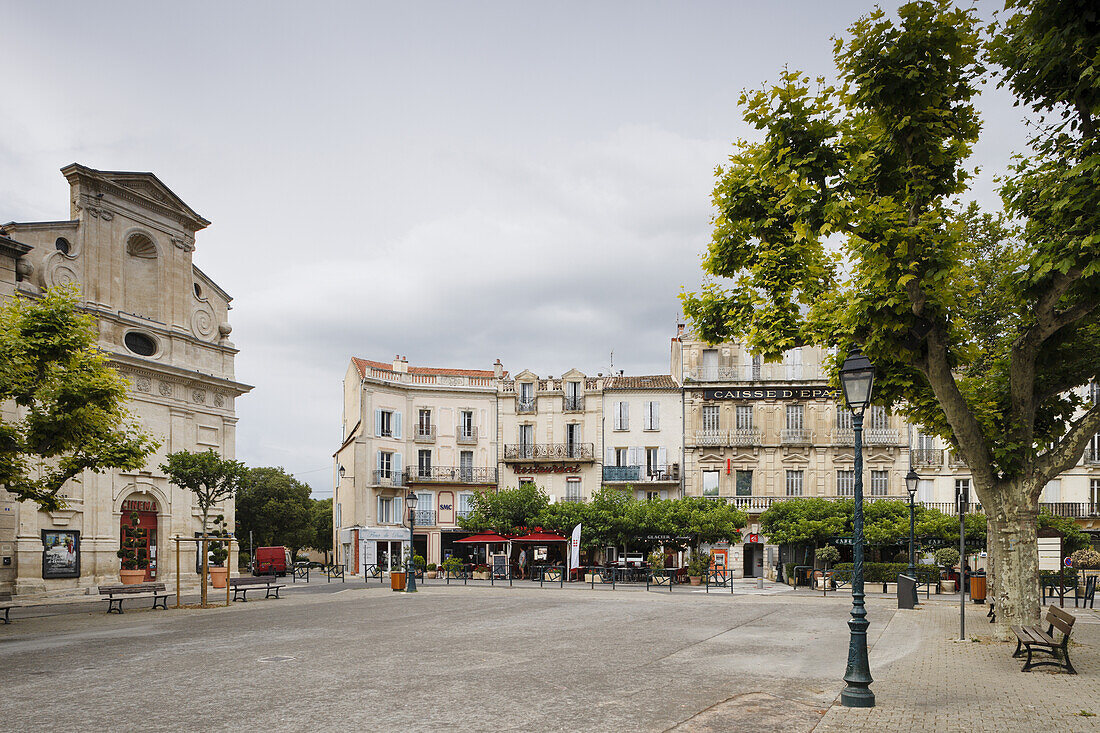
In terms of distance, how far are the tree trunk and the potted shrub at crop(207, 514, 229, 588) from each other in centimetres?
2544

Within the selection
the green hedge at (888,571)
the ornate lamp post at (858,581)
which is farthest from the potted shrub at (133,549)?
the ornate lamp post at (858,581)

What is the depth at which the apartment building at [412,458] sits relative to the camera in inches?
1922

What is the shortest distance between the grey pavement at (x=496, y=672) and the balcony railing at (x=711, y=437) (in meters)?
26.4

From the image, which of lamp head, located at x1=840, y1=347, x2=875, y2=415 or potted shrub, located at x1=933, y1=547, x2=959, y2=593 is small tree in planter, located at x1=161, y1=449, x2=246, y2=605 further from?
potted shrub, located at x1=933, y1=547, x2=959, y2=593

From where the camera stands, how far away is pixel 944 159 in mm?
13469

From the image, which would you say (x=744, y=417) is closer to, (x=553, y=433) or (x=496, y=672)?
(x=553, y=433)

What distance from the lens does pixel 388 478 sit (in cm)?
4900

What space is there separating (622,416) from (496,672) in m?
38.0

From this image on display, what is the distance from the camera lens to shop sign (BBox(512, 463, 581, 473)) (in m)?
50.3

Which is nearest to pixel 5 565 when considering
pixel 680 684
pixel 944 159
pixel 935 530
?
pixel 680 684

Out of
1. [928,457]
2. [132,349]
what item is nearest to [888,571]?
[928,457]

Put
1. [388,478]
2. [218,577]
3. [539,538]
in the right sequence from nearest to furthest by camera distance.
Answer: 1. [218,577]
2. [539,538]
3. [388,478]

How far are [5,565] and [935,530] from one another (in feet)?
114

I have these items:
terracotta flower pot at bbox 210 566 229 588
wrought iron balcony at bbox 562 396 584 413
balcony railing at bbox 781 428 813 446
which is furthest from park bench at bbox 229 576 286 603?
balcony railing at bbox 781 428 813 446
